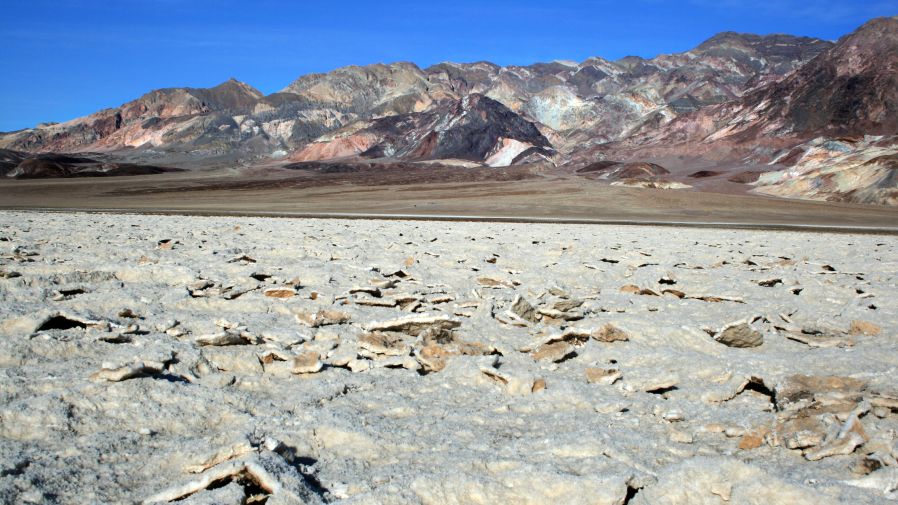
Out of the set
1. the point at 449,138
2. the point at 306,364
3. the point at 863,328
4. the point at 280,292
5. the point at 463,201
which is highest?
the point at 449,138

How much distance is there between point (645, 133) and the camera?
4577 inches

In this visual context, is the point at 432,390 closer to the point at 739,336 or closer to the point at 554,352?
the point at 554,352

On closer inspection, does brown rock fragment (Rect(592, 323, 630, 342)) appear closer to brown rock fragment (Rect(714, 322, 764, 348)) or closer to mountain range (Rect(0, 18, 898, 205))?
brown rock fragment (Rect(714, 322, 764, 348))

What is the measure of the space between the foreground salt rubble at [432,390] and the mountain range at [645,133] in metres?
50.1

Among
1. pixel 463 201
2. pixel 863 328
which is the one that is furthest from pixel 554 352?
pixel 463 201

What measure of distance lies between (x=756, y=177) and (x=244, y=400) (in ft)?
251

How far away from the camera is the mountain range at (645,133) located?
69.8 m

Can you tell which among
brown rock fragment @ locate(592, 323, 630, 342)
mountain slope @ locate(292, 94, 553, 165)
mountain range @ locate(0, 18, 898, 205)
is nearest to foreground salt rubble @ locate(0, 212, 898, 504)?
brown rock fragment @ locate(592, 323, 630, 342)

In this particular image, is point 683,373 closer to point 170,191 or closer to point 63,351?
point 63,351

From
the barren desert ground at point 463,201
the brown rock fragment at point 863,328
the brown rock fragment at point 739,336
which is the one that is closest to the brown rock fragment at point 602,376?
the brown rock fragment at point 739,336

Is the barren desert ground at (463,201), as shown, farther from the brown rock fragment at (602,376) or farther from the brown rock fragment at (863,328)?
the brown rock fragment at (602,376)

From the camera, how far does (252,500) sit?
9.47 feet

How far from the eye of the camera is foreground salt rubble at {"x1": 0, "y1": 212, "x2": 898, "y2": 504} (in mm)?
3113

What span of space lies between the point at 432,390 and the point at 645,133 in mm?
119312
